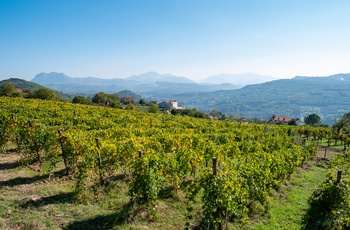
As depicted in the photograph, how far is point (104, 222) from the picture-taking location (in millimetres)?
8016

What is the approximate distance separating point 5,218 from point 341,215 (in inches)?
452

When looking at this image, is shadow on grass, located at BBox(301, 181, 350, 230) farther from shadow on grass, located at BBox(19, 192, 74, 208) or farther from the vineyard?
shadow on grass, located at BBox(19, 192, 74, 208)

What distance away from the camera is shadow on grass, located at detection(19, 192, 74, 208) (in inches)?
340

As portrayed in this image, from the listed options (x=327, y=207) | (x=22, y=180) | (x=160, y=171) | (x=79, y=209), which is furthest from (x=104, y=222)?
(x=327, y=207)

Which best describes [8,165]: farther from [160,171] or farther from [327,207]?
[327,207]

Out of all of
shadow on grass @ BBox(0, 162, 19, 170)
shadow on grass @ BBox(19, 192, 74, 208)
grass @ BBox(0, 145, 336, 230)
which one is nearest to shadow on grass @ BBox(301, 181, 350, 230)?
grass @ BBox(0, 145, 336, 230)

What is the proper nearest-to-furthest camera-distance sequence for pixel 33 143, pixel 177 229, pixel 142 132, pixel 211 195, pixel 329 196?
pixel 211 195, pixel 177 229, pixel 329 196, pixel 33 143, pixel 142 132

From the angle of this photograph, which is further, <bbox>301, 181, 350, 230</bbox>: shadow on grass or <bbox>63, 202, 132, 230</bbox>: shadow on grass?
<bbox>301, 181, 350, 230</bbox>: shadow on grass

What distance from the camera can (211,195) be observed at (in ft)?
22.7

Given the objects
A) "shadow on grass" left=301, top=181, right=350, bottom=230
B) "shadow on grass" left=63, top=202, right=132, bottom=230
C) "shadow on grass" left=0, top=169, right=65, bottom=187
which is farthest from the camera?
"shadow on grass" left=0, top=169, right=65, bottom=187

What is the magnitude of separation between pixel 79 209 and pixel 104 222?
4.42 ft

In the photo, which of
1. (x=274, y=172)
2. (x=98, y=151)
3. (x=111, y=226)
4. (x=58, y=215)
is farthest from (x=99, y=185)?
(x=274, y=172)

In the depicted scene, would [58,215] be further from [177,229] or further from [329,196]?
[329,196]

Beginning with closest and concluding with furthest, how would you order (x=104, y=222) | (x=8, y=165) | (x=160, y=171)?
(x=104, y=222) < (x=160, y=171) < (x=8, y=165)
